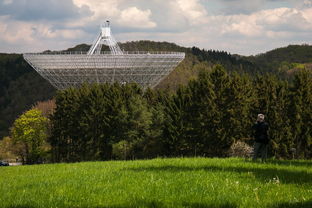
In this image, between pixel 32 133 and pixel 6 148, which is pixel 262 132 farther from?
pixel 6 148

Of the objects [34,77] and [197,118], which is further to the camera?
[34,77]

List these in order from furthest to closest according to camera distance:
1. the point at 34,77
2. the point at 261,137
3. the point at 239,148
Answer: the point at 34,77
the point at 239,148
the point at 261,137

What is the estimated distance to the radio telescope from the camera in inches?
2369

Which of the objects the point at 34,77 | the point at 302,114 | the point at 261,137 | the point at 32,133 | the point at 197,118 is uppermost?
the point at 261,137

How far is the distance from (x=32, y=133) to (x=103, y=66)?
86.2 ft

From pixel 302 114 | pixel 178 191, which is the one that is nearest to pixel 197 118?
pixel 302 114

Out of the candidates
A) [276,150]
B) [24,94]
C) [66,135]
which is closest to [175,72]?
[24,94]

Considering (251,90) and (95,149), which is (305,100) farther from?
(95,149)

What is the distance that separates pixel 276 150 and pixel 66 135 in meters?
30.0

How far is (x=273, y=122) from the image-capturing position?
199 feet

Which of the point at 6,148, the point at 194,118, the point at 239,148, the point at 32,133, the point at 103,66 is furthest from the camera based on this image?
the point at 6,148

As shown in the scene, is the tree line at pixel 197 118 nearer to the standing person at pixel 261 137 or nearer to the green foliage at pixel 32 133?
the green foliage at pixel 32 133

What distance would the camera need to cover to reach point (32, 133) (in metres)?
81.1

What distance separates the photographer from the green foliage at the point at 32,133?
80.1 m
